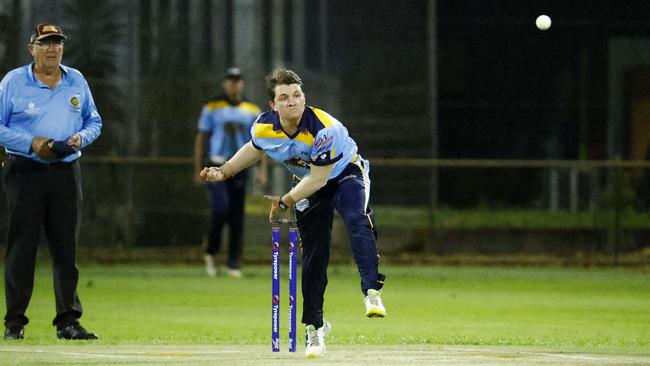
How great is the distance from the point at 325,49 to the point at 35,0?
3989 mm

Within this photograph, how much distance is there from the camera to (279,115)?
10.1 metres

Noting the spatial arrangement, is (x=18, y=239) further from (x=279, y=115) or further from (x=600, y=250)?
(x=600, y=250)

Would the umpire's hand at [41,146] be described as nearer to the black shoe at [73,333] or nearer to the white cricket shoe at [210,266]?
the black shoe at [73,333]

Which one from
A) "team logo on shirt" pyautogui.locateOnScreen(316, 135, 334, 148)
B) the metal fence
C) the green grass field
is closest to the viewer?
"team logo on shirt" pyautogui.locateOnScreen(316, 135, 334, 148)

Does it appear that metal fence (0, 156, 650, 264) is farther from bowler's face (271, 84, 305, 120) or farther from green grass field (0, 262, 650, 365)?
bowler's face (271, 84, 305, 120)

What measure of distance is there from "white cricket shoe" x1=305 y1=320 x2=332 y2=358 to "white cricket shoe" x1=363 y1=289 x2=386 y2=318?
368 millimetres

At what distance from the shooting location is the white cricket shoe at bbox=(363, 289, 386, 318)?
10.0 meters

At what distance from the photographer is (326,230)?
10.5m

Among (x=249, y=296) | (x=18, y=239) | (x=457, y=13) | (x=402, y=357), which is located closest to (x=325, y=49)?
(x=457, y=13)

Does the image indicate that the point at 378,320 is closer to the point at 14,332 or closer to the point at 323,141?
the point at 14,332

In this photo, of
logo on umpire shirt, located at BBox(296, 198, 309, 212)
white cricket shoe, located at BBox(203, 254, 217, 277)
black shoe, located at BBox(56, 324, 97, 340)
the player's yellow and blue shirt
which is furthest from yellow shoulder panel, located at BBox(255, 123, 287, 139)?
white cricket shoe, located at BBox(203, 254, 217, 277)

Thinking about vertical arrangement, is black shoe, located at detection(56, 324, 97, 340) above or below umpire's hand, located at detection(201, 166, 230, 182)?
below

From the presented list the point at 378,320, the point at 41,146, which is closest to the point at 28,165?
the point at 41,146

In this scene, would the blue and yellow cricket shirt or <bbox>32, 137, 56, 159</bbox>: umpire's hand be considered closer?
<bbox>32, 137, 56, 159</bbox>: umpire's hand
